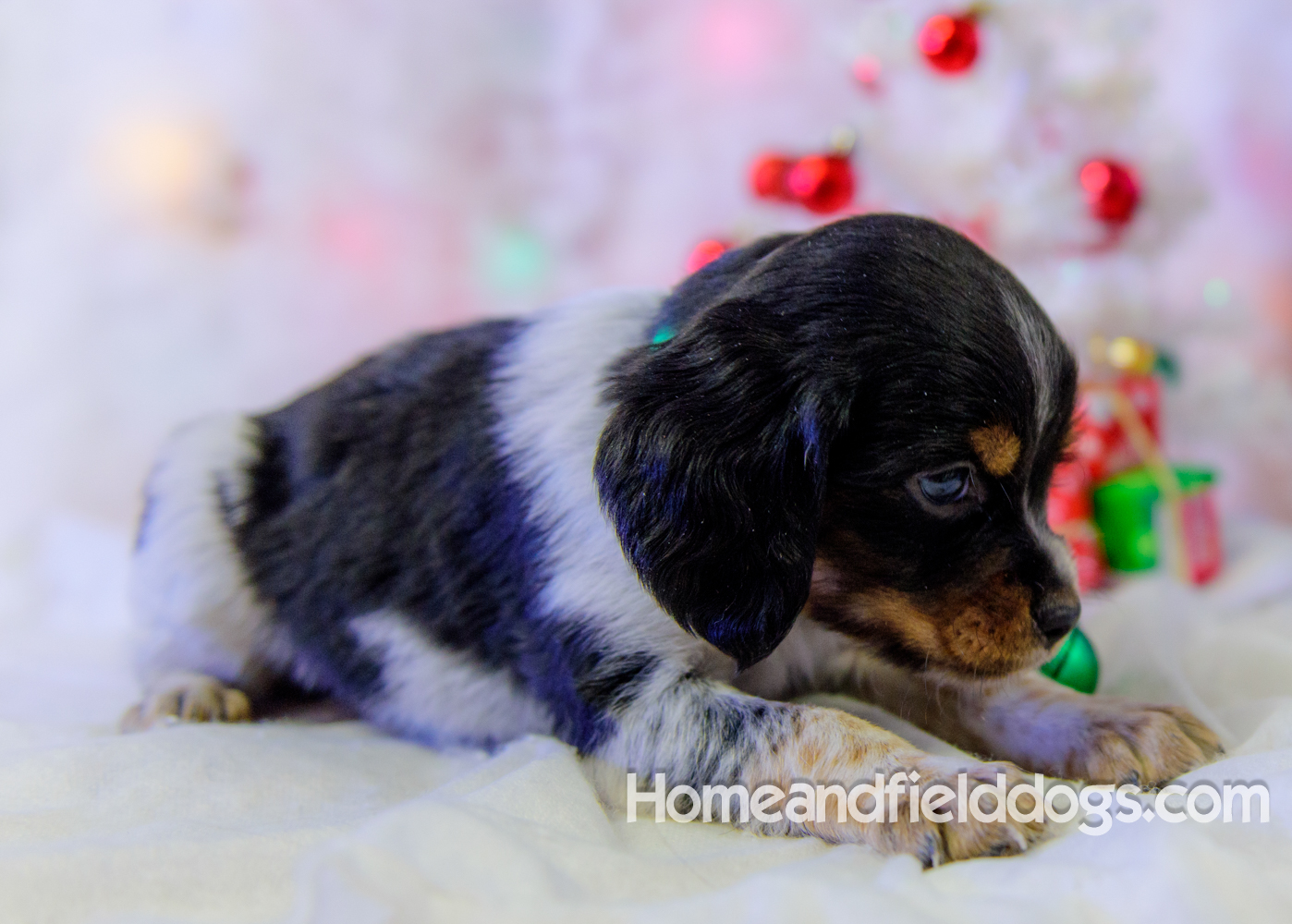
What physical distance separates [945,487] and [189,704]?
5.85ft

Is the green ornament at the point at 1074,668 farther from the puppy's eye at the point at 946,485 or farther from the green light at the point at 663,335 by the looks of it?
the green light at the point at 663,335

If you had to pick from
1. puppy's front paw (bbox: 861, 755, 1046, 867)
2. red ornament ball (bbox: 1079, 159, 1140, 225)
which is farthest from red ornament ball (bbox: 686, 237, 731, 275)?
puppy's front paw (bbox: 861, 755, 1046, 867)

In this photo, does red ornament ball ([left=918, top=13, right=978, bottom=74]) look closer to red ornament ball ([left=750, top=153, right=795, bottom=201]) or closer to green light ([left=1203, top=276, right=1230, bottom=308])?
red ornament ball ([left=750, top=153, right=795, bottom=201])

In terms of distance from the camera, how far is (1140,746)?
185 cm

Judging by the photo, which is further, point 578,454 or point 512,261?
point 512,261

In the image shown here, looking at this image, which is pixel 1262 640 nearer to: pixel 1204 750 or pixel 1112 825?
pixel 1204 750

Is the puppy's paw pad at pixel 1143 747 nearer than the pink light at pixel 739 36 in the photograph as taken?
Yes

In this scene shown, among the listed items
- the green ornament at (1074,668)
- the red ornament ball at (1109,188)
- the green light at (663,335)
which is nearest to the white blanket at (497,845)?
the green ornament at (1074,668)

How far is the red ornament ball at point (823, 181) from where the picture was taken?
3.56 meters

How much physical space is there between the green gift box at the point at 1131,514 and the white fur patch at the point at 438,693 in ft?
7.45

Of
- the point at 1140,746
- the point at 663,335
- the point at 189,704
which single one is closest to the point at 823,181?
the point at 663,335

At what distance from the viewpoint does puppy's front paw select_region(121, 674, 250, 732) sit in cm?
243

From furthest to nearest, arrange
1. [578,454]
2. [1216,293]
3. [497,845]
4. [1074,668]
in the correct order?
[1216,293]
[1074,668]
[578,454]
[497,845]

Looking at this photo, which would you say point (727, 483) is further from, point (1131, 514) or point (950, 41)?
point (1131, 514)
